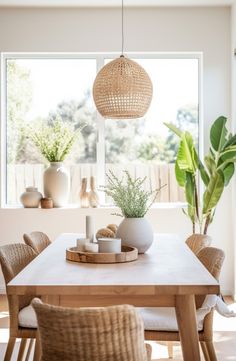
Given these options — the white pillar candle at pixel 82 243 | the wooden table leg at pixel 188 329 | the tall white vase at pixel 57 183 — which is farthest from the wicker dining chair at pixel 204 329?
the tall white vase at pixel 57 183

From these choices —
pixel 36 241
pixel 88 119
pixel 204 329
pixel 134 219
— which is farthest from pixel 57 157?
pixel 204 329

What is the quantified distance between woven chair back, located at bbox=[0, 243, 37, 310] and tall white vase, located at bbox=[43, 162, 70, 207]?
89.5 inches

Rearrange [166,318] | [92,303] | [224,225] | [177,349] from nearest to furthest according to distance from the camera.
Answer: [92,303]
[166,318]
[177,349]
[224,225]

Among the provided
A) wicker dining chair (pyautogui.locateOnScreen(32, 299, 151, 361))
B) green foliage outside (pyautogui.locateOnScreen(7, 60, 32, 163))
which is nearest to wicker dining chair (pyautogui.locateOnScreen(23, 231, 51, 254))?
wicker dining chair (pyautogui.locateOnScreen(32, 299, 151, 361))

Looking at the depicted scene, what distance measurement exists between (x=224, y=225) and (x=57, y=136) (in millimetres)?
1983

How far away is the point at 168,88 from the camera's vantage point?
19.6ft

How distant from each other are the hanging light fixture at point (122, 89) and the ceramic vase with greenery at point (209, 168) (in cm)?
163

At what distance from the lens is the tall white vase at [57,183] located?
18.6ft

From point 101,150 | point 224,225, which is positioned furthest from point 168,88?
point 224,225

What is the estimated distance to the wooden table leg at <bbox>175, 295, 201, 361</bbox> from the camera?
8.05 feet

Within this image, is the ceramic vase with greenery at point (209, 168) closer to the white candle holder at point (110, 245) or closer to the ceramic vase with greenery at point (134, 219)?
the ceramic vase with greenery at point (134, 219)

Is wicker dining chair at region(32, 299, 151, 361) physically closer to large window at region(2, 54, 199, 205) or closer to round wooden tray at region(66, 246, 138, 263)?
round wooden tray at region(66, 246, 138, 263)

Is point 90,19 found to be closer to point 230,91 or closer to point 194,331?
point 230,91

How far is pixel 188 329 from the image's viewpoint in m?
2.49
